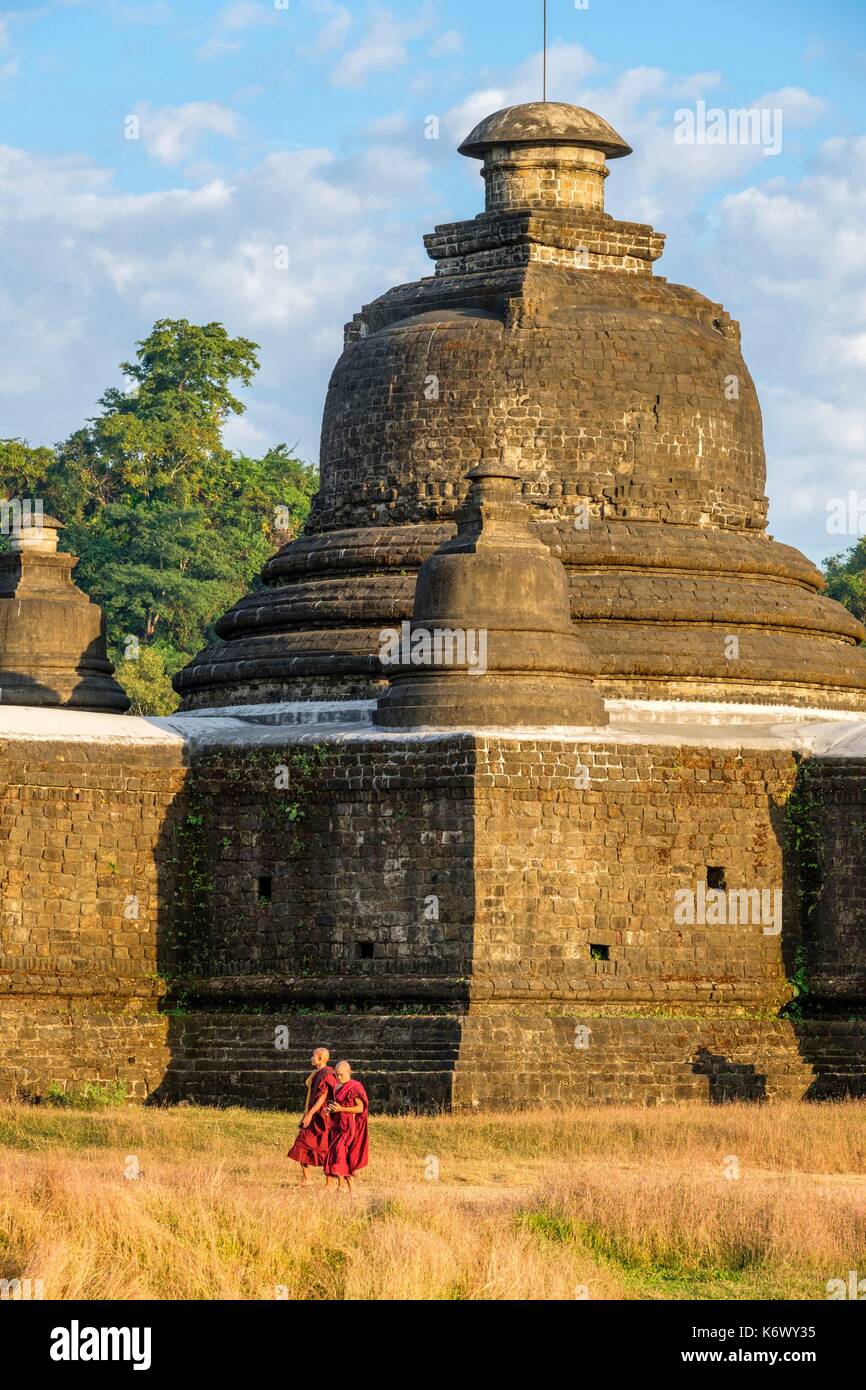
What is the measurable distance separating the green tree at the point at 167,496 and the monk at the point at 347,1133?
38.7 m

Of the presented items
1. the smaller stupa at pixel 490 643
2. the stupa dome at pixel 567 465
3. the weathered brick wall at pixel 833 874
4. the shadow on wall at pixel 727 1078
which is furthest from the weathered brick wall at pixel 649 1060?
the stupa dome at pixel 567 465

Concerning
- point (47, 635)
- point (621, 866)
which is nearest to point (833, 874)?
point (621, 866)

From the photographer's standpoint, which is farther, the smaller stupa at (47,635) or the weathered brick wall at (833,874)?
the smaller stupa at (47,635)

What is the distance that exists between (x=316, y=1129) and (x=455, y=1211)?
8.92ft

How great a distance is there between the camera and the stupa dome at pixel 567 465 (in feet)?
122

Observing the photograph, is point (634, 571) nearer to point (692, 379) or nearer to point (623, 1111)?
point (692, 379)

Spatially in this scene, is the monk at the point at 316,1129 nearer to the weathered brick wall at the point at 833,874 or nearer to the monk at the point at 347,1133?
the monk at the point at 347,1133

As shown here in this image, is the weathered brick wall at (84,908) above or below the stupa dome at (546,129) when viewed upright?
below

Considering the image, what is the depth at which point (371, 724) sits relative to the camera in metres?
34.6

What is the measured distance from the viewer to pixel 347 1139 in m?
26.9

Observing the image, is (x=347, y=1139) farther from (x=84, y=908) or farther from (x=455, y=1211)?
(x=84, y=908)
